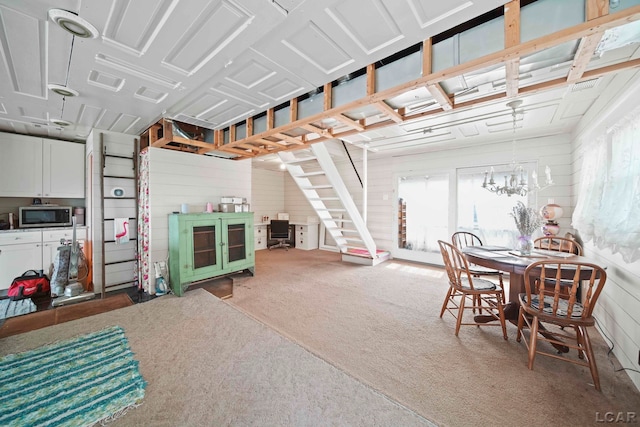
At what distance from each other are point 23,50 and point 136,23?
1.04m

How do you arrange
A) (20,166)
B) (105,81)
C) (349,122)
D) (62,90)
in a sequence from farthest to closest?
1. (20,166)
2. (349,122)
3. (62,90)
4. (105,81)

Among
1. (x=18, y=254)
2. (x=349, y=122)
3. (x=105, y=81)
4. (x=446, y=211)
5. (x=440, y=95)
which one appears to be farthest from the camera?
(x=446, y=211)

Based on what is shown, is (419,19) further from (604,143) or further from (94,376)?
(94,376)

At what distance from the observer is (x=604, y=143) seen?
231 cm

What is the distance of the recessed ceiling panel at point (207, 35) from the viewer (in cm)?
139

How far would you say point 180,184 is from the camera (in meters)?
3.78

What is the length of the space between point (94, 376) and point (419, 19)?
3295 millimetres

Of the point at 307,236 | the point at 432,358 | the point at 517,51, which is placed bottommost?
the point at 432,358

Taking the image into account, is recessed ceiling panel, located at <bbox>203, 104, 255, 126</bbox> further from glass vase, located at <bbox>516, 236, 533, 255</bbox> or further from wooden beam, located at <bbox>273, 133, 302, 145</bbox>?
glass vase, located at <bbox>516, 236, 533, 255</bbox>

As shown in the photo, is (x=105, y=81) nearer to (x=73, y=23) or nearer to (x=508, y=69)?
(x=73, y=23)

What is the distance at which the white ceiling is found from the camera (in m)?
1.37

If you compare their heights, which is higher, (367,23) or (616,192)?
(367,23)

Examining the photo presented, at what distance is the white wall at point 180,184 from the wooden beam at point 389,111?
3.15 metres

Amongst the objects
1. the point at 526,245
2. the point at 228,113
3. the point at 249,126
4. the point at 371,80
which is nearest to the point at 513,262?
the point at 526,245
